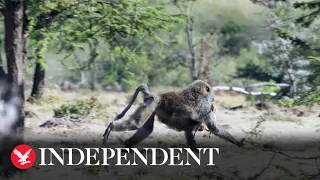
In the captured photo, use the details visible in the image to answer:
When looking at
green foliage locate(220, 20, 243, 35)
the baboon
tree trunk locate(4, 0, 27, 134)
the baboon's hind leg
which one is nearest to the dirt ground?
the baboon

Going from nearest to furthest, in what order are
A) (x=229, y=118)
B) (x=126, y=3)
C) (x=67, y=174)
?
(x=67, y=174) < (x=126, y=3) < (x=229, y=118)

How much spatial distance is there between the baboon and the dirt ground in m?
0.62

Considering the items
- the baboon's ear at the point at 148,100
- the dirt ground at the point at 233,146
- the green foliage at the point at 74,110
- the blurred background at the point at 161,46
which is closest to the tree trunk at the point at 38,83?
the blurred background at the point at 161,46

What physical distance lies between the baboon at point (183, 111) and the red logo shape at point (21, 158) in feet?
5.26

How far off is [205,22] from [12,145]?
34899 millimetres

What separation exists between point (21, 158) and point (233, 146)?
3.76 meters

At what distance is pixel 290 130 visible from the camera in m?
15.2

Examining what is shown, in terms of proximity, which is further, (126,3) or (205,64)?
(205,64)

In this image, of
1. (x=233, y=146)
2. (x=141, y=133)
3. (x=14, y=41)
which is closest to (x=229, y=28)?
(x=233, y=146)

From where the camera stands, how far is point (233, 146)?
38.5 feet

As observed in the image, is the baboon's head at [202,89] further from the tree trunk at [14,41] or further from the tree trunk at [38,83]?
the tree trunk at [38,83]

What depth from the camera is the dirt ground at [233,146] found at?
30.9 ft

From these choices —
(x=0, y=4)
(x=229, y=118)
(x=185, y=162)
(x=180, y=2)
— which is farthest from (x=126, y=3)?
(x=180, y=2)

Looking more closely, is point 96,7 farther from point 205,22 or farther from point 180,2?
point 205,22
